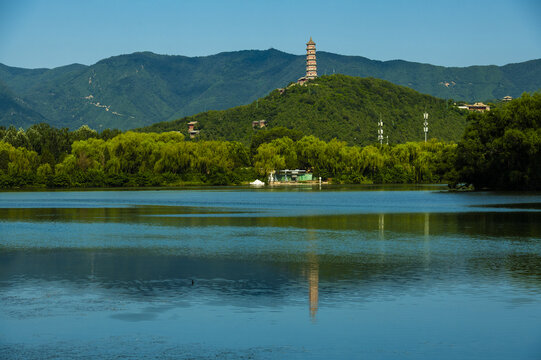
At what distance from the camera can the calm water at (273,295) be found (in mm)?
12461

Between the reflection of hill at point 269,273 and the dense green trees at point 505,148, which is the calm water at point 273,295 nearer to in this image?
the reflection of hill at point 269,273

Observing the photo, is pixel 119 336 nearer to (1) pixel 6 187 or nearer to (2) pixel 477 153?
(2) pixel 477 153

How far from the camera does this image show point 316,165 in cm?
14588

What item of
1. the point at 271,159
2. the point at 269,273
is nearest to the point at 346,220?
the point at 269,273

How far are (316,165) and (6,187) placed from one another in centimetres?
6145

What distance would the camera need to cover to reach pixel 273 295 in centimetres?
1711

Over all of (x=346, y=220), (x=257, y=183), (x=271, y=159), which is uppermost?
(x=271, y=159)

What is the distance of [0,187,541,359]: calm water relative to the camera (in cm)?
1246

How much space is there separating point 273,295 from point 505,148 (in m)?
64.3

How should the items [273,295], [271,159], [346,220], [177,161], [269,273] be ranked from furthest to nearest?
1. [271,159]
2. [177,161]
3. [346,220]
4. [269,273]
5. [273,295]

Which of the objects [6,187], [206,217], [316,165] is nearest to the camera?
[206,217]

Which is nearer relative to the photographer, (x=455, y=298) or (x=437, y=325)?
(x=437, y=325)

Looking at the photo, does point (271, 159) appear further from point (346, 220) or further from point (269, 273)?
point (269, 273)

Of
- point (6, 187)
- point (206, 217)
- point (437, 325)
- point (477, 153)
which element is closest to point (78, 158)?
point (6, 187)
